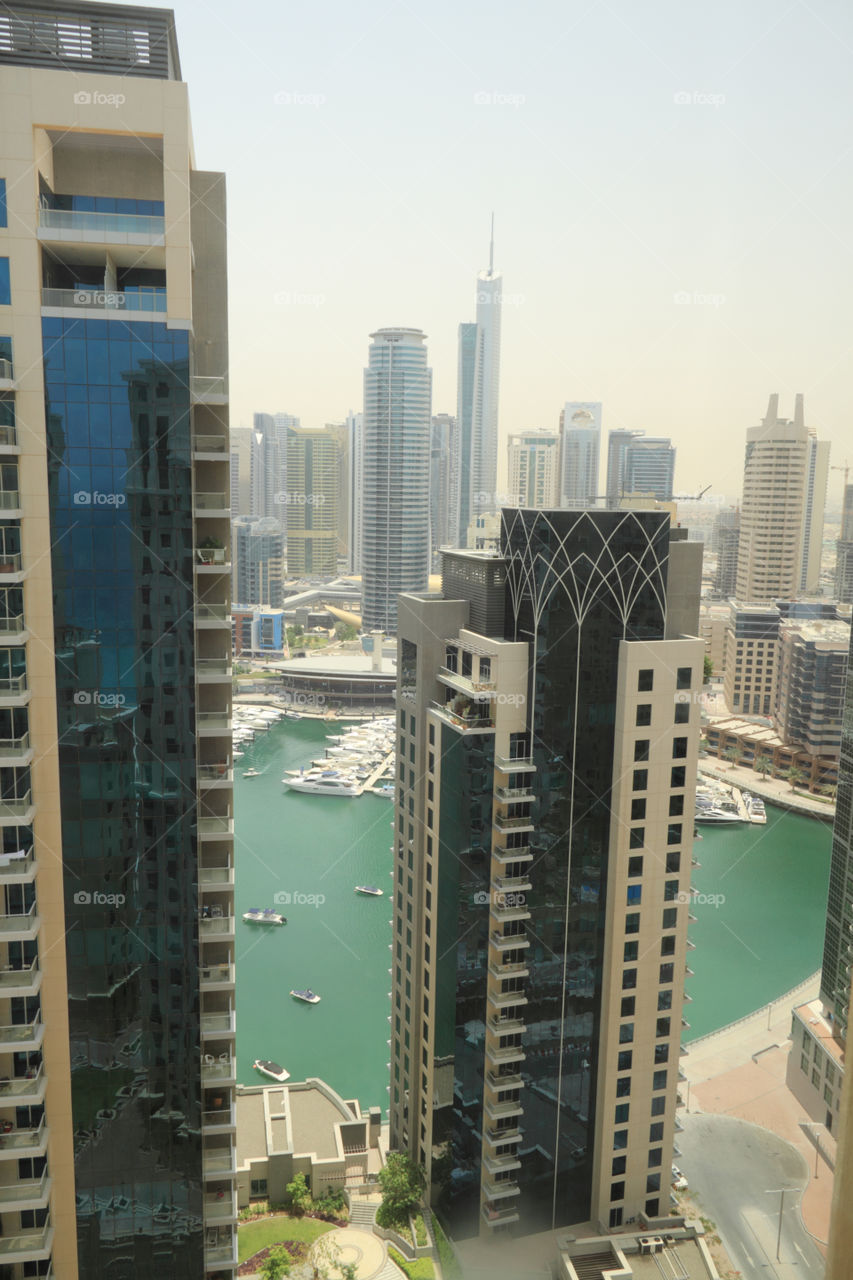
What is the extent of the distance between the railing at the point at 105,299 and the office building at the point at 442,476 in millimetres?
8301

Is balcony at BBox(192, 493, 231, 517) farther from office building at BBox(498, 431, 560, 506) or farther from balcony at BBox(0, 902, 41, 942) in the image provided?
office building at BBox(498, 431, 560, 506)

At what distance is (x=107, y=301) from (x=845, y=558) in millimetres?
4997

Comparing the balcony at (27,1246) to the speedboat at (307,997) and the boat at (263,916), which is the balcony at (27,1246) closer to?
the speedboat at (307,997)

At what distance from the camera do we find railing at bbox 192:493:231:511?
2600 mm

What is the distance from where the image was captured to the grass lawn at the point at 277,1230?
4152 mm

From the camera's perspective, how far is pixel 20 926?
7.93 ft

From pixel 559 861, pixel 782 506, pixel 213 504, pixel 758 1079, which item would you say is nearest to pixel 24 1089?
pixel 213 504

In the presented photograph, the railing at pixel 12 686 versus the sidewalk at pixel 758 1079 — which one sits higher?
the railing at pixel 12 686

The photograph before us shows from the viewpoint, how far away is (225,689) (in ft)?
8.98

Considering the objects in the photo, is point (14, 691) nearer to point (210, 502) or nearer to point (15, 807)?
point (15, 807)

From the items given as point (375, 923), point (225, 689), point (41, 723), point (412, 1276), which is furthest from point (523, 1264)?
point (375, 923)

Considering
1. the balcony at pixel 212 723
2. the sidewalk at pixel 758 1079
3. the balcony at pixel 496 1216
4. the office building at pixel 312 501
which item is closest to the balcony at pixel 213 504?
the balcony at pixel 212 723

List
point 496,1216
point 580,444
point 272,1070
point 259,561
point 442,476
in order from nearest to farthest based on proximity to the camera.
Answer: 1. point 496,1216
2. point 580,444
3. point 272,1070
4. point 442,476
5. point 259,561

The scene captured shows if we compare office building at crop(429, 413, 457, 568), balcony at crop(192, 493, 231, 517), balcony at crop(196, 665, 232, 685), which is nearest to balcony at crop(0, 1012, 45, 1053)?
→ balcony at crop(196, 665, 232, 685)
